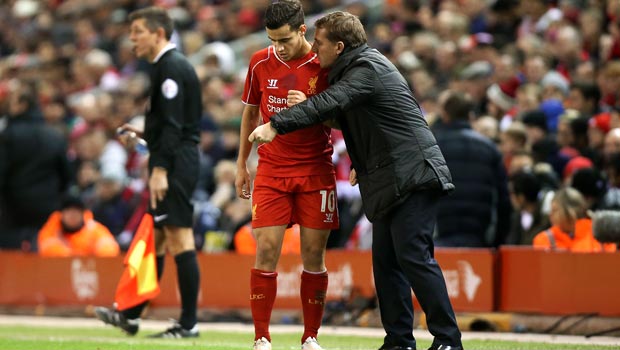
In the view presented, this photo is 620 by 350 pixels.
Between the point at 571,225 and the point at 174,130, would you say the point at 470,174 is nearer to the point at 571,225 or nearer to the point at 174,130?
the point at 571,225

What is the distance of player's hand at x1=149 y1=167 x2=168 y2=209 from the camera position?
10711 millimetres

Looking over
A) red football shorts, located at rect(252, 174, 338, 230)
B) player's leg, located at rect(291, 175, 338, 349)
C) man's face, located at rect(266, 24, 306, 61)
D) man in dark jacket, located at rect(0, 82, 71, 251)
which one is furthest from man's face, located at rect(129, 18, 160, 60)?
man in dark jacket, located at rect(0, 82, 71, 251)

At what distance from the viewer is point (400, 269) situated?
8.77m

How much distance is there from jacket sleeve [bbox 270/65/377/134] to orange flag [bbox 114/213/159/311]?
3394 mm

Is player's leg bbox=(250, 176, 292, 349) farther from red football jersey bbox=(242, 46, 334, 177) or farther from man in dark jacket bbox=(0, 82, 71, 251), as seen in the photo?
man in dark jacket bbox=(0, 82, 71, 251)

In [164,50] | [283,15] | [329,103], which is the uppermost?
[283,15]

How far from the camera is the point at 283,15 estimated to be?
852cm

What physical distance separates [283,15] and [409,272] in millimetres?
1958

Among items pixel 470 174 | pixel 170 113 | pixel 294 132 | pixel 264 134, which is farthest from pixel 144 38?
pixel 470 174

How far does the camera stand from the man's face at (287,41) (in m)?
8.59

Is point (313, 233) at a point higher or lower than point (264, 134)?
lower

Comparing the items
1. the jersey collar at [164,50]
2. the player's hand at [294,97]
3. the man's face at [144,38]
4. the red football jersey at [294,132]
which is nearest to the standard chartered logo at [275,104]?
the red football jersey at [294,132]

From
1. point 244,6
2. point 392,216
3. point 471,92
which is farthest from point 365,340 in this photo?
point 244,6

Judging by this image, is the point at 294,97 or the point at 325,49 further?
the point at 325,49
